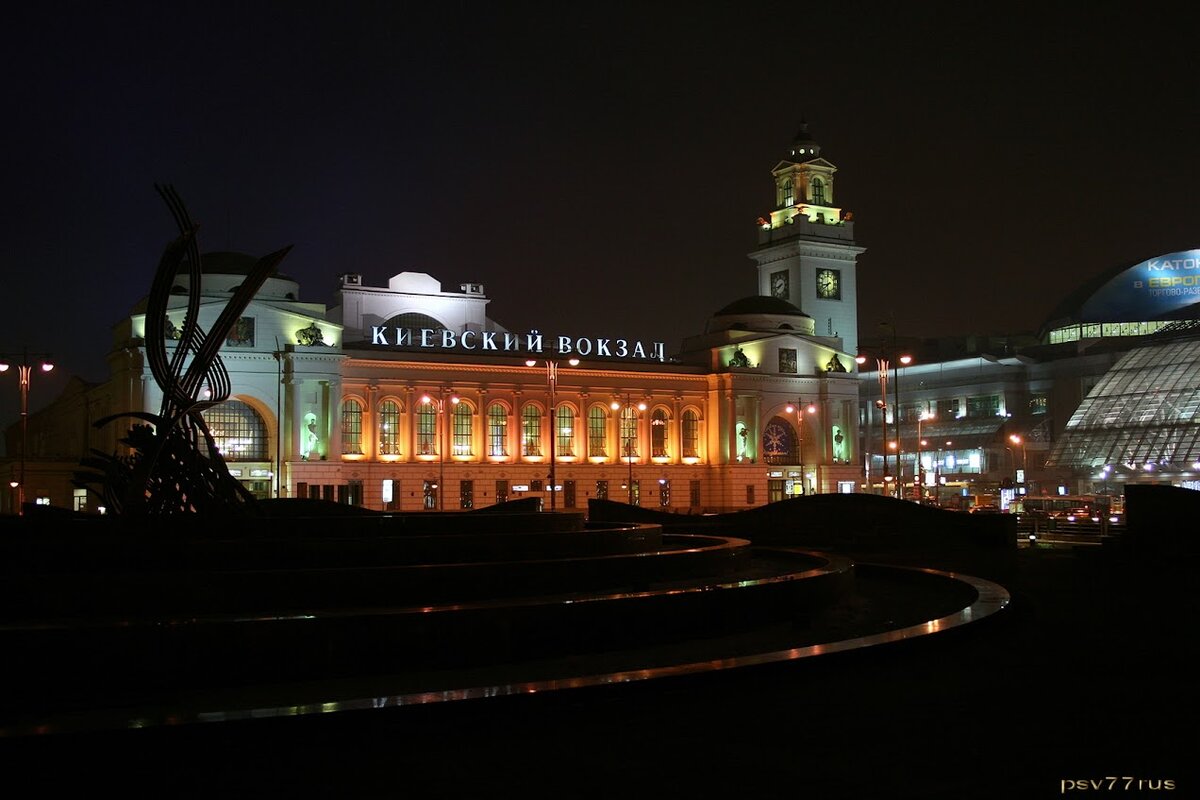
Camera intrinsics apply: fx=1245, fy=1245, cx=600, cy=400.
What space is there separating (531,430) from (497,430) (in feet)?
8.42

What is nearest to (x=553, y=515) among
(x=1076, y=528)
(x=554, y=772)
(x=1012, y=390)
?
(x=554, y=772)

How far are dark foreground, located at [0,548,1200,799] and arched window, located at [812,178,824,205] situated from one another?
299 feet

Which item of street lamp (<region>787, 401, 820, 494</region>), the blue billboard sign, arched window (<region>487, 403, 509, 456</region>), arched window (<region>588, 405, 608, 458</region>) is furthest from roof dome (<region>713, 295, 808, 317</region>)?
the blue billboard sign

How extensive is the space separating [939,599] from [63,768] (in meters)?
15.7

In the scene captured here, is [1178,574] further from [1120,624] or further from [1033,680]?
[1033,680]

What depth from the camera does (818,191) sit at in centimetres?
10144

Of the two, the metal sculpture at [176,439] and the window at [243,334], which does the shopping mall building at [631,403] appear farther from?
the metal sculpture at [176,439]

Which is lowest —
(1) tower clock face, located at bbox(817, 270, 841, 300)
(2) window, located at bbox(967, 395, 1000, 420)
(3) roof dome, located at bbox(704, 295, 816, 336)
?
(2) window, located at bbox(967, 395, 1000, 420)

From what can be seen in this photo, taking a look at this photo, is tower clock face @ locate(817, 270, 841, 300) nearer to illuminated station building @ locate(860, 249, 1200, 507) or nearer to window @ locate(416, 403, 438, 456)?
illuminated station building @ locate(860, 249, 1200, 507)

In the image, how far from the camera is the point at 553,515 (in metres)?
21.7

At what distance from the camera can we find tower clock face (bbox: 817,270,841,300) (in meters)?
101

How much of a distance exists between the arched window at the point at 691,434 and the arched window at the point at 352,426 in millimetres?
24276

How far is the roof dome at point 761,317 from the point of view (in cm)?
9262

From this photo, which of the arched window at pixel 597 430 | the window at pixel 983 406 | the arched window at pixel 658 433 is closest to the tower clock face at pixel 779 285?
the arched window at pixel 658 433
